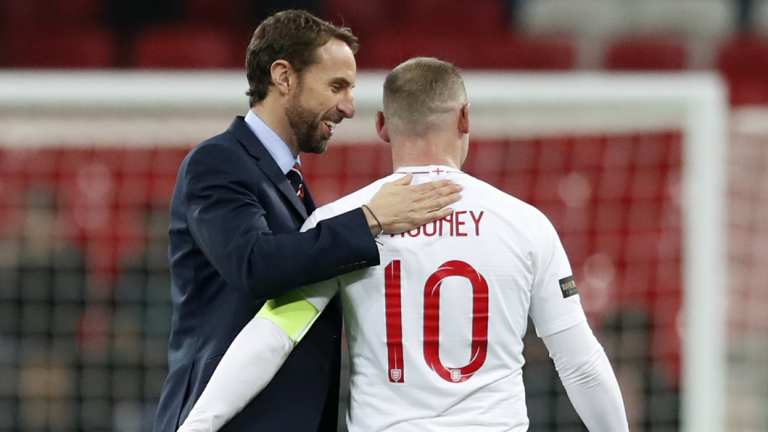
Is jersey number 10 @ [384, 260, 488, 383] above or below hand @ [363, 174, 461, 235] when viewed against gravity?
below

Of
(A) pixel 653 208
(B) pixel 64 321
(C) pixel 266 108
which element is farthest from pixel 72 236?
(C) pixel 266 108

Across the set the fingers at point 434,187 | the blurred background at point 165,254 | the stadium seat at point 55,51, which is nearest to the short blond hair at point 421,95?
the fingers at point 434,187

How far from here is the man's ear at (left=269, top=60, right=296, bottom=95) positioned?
288 cm

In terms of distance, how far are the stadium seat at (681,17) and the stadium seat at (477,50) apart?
5.21ft

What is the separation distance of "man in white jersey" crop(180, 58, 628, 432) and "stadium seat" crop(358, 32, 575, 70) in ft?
25.0

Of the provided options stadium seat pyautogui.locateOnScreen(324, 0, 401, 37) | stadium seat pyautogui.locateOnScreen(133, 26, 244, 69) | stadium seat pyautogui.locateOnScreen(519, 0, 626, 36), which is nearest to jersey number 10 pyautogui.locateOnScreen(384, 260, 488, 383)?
stadium seat pyautogui.locateOnScreen(133, 26, 244, 69)

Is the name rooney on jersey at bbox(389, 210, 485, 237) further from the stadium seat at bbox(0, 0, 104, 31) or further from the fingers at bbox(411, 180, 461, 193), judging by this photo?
the stadium seat at bbox(0, 0, 104, 31)

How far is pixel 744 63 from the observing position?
11227 millimetres

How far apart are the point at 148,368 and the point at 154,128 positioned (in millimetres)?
1002

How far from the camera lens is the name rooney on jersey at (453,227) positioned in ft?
8.61

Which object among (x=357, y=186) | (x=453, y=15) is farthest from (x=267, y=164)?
(x=453, y=15)

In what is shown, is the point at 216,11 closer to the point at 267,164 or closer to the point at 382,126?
the point at 267,164

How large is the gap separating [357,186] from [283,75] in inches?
114

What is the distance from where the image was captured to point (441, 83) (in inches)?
105
